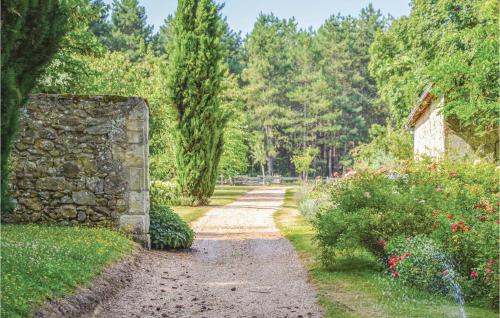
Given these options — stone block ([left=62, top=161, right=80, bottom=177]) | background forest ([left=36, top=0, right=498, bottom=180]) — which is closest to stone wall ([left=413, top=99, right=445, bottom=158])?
background forest ([left=36, top=0, right=498, bottom=180])

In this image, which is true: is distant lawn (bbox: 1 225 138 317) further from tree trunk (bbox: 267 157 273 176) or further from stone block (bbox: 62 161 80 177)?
tree trunk (bbox: 267 157 273 176)

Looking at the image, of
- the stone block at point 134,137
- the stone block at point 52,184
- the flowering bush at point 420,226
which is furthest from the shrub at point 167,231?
the flowering bush at point 420,226

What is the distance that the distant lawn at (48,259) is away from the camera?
5539 millimetres

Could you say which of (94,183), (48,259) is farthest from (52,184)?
(48,259)

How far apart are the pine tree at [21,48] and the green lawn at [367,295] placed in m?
4.04

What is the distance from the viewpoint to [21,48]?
5824mm

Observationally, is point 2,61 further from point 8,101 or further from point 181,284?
point 181,284

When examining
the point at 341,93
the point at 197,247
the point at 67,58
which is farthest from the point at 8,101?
the point at 341,93

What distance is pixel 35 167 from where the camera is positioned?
1096 centimetres

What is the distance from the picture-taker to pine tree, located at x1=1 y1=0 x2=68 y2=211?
215 inches

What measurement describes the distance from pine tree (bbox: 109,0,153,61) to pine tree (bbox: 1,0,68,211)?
5312cm

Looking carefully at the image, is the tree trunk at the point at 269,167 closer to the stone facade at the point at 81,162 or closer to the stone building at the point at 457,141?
the stone building at the point at 457,141

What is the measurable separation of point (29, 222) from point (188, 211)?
424 inches

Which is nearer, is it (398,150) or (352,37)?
(398,150)
